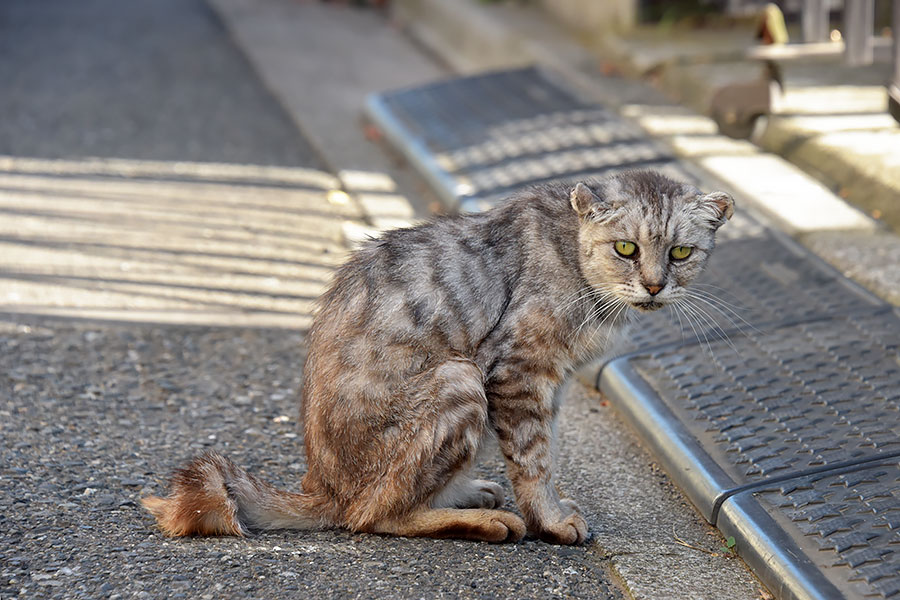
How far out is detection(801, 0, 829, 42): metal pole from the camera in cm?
644

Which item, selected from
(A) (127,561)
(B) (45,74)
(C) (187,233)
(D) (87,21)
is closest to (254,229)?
(C) (187,233)

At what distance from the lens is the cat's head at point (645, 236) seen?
3309mm

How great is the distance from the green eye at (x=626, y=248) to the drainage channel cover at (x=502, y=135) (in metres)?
2.26

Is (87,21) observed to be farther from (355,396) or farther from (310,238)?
(355,396)

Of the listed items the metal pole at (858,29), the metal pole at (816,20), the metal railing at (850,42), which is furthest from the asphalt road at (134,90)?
the metal pole at (858,29)

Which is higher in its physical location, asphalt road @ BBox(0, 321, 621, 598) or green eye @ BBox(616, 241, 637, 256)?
green eye @ BBox(616, 241, 637, 256)

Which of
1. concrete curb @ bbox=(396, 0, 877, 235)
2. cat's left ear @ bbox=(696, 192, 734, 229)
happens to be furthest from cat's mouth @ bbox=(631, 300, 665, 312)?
concrete curb @ bbox=(396, 0, 877, 235)

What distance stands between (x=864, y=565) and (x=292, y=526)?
164cm

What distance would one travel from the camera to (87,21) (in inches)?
409

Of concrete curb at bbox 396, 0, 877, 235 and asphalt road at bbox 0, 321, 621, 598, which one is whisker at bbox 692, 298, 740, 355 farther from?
asphalt road at bbox 0, 321, 621, 598

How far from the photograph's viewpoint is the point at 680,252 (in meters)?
3.36

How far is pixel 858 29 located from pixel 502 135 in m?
2.08

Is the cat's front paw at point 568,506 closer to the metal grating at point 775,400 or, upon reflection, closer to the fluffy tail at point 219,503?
the metal grating at point 775,400

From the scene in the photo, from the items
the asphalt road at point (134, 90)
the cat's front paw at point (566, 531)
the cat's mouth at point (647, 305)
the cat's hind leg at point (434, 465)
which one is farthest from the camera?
the asphalt road at point (134, 90)
